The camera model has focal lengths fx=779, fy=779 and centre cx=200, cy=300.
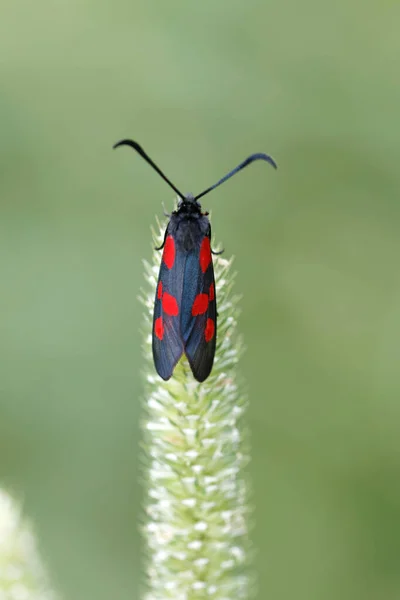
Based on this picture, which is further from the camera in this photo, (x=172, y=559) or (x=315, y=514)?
(x=315, y=514)

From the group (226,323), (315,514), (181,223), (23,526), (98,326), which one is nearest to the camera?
(23,526)

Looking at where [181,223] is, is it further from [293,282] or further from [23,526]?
[293,282]

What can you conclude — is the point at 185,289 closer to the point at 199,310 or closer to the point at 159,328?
the point at 199,310

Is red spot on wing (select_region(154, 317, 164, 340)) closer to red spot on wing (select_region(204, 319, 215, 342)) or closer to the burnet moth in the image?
the burnet moth

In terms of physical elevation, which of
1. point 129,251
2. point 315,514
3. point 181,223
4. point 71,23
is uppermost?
point 71,23

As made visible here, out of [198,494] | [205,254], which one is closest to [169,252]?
[205,254]

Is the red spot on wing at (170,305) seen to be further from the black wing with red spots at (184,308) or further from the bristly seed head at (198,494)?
the bristly seed head at (198,494)

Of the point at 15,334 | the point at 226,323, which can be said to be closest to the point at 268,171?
the point at 15,334
